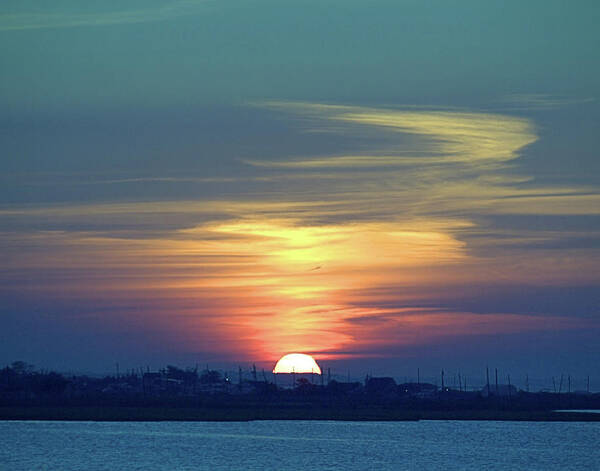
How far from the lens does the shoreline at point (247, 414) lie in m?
117

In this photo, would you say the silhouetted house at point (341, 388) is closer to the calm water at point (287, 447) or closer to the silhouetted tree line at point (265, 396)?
the silhouetted tree line at point (265, 396)

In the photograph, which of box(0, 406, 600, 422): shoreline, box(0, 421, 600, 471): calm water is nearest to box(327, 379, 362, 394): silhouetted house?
box(0, 406, 600, 422): shoreline

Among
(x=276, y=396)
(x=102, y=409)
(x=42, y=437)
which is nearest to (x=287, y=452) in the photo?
(x=42, y=437)

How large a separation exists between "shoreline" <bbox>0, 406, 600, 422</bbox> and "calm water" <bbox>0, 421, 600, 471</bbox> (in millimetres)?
1172

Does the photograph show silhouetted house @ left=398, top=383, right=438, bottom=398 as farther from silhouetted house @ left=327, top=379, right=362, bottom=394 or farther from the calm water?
the calm water

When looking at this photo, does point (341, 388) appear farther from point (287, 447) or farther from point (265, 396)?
point (287, 447)

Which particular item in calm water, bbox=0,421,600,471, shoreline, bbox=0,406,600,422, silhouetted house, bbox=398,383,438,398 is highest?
silhouetted house, bbox=398,383,438,398

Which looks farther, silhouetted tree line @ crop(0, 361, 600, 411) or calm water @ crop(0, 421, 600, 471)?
silhouetted tree line @ crop(0, 361, 600, 411)

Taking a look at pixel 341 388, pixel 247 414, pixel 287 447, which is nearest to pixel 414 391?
pixel 341 388

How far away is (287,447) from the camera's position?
278ft

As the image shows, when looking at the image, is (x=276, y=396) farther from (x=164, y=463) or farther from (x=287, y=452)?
(x=164, y=463)

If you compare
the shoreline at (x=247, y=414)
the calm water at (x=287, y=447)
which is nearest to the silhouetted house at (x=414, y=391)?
the shoreline at (x=247, y=414)

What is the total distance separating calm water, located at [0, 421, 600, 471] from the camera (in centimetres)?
6988

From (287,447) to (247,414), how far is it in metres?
45.2
